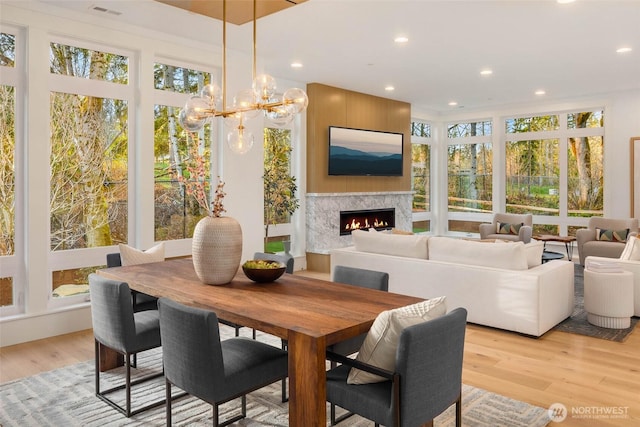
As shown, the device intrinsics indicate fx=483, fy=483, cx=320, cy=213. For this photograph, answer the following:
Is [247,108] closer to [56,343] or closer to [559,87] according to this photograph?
[56,343]

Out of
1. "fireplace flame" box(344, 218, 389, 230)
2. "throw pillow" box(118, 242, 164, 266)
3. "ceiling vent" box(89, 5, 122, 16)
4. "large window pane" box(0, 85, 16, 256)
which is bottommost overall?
"throw pillow" box(118, 242, 164, 266)

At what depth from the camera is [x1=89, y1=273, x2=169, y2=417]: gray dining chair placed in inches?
106

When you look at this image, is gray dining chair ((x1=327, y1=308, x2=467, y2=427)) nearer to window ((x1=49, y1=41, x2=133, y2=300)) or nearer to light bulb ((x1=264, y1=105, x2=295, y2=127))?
light bulb ((x1=264, y1=105, x2=295, y2=127))

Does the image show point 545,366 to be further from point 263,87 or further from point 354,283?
point 263,87

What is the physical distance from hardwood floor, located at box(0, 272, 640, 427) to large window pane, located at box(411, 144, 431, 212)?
610 cm

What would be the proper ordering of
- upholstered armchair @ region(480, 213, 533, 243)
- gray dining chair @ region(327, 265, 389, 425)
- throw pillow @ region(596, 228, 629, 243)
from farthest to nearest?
1. upholstered armchair @ region(480, 213, 533, 243)
2. throw pillow @ region(596, 228, 629, 243)
3. gray dining chair @ region(327, 265, 389, 425)

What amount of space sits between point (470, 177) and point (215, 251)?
338 inches

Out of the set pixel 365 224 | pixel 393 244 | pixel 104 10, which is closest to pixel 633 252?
pixel 393 244

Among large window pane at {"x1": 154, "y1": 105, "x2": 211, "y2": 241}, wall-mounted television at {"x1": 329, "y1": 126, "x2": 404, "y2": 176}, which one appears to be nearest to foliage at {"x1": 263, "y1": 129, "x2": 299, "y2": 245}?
wall-mounted television at {"x1": 329, "y1": 126, "x2": 404, "y2": 176}

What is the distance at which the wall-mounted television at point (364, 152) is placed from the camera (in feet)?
25.6

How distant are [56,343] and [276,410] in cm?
241

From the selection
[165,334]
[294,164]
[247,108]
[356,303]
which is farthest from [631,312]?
[294,164]

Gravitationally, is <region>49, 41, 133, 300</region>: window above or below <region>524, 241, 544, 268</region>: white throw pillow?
above

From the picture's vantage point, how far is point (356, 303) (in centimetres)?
251
